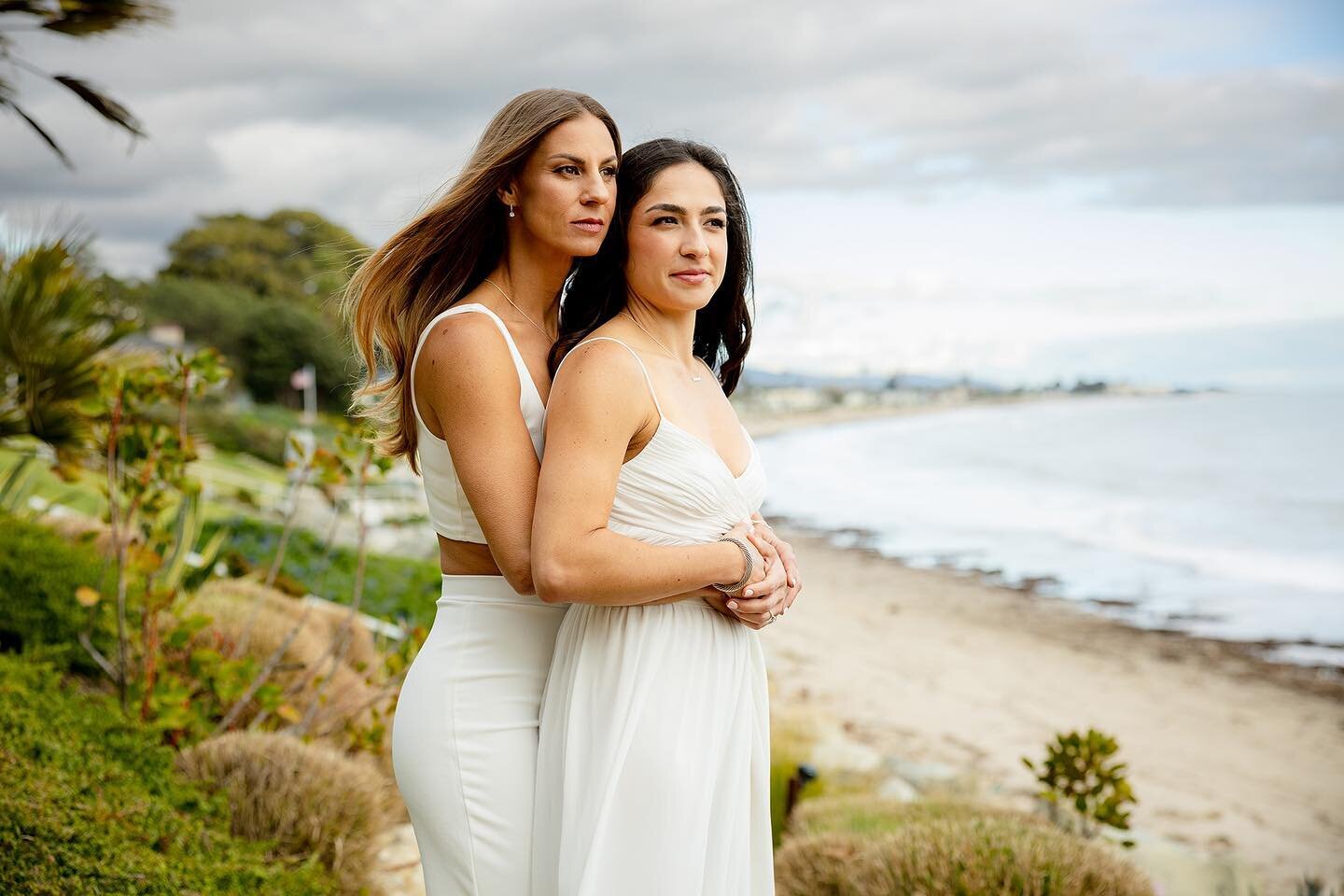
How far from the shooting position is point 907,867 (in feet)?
13.4

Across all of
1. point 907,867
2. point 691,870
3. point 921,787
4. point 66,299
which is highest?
point 66,299

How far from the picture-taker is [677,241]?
257cm

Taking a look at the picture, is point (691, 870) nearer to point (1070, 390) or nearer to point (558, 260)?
point (558, 260)

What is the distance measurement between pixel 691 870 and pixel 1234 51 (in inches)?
3864

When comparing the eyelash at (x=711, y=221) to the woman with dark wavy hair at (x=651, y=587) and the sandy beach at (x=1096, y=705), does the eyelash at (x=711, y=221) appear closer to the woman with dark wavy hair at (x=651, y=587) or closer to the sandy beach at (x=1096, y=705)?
the woman with dark wavy hair at (x=651, y=587)

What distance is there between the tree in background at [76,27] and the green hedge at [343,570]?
10.7ft

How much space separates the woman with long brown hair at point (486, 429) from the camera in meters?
2.27

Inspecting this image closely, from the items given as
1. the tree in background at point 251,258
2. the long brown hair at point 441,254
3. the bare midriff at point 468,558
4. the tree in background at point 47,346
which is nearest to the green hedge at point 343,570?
the tree in background at point 47,346

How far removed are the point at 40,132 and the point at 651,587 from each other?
656 centimetres

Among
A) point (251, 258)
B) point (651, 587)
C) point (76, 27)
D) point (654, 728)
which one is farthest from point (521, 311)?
point (251, 258)

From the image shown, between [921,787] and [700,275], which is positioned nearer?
[700,275]

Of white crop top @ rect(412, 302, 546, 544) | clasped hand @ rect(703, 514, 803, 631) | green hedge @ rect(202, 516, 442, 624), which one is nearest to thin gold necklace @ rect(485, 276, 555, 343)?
white crop top @ rect(412, 302, 546, 544)

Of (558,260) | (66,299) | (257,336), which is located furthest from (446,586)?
(257,336)

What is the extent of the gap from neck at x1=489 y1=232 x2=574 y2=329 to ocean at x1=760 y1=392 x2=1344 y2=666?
16.2 m
